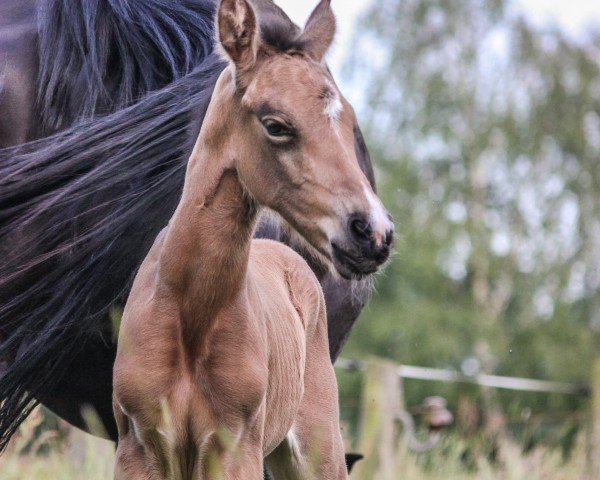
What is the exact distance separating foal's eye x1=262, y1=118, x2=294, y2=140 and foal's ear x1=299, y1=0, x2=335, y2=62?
0.28 metres


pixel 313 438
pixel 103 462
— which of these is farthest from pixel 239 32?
pixel 103 462

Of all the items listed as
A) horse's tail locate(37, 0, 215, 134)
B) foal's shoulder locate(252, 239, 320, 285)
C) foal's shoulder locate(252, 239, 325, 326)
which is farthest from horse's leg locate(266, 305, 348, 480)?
horse's tail locate(37, 0, 215, 134)

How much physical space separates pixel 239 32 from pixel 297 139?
0.34 metres

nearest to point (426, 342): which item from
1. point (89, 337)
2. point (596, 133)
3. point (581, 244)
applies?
point (581, 244)

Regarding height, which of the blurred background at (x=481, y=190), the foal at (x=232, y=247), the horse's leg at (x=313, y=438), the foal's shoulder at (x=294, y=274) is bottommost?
the blurred background at (x=481, y=190)

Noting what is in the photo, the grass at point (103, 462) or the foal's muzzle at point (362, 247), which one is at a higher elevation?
the foal's muzzle at point (362, 247)

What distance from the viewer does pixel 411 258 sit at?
20.7 metres

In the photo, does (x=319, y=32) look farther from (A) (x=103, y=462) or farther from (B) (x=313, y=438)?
A: (A) (x=103, y=462)

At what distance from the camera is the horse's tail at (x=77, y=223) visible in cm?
380

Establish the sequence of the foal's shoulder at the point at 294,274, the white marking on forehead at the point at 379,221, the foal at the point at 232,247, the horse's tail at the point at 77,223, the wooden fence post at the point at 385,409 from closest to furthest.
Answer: the white marking on forehead at the point at 379,221 → the foal at the point at 232,247 → the horse's tail at the point at 77,223 → the foal's shoulder at the point at 294,274 → the wooden fence post at the point at 385,409

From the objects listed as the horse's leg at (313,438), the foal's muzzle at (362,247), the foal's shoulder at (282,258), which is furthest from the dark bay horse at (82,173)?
the foal's muzzle at (362,247)

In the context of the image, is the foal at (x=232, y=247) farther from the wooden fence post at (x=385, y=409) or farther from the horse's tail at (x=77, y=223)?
the wooden fence post at (x=385, y=409)

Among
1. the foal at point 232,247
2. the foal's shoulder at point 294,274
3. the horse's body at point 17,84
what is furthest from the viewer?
the horse's body at point 17,84

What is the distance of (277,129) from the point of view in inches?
118
